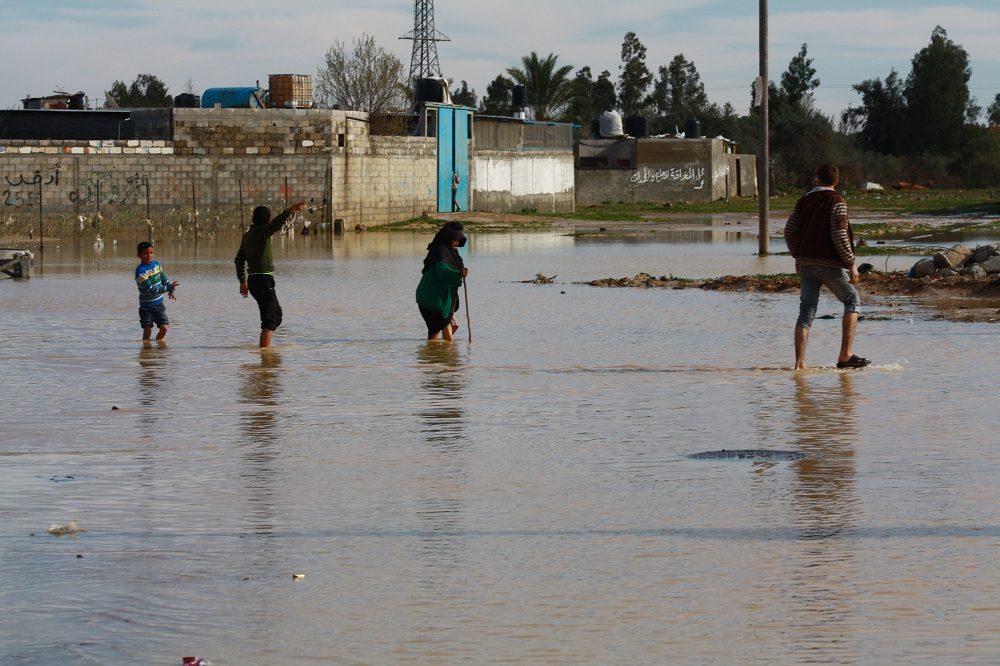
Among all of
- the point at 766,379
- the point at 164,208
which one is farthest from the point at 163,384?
the point at 164,208

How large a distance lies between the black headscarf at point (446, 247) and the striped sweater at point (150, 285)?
8.37 ft

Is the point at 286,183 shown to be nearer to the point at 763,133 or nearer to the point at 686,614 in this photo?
the point at 763,133

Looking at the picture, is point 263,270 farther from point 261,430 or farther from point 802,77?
point 802,77

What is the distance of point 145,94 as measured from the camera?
4210 inches

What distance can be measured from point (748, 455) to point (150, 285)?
7.86 meters

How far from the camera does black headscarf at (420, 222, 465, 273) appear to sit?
46.1ft

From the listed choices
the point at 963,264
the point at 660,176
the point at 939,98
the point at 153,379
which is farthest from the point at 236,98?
the point at 939,98

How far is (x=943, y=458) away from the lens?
793cm

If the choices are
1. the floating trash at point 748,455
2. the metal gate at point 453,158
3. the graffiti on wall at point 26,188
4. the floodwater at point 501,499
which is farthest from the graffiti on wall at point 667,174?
the floating trash at point 748,455

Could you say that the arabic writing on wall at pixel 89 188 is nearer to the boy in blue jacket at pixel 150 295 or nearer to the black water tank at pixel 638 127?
the boy in blue jacket at pixel 150 295

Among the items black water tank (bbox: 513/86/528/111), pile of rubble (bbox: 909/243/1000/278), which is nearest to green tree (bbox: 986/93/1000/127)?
black water tank (bbox: 513/86/528/111)

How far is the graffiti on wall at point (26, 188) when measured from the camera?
40344mm

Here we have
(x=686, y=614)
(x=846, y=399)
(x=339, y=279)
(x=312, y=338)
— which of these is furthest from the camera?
(x=339, y=279)

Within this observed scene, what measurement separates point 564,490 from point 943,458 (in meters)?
2.13
